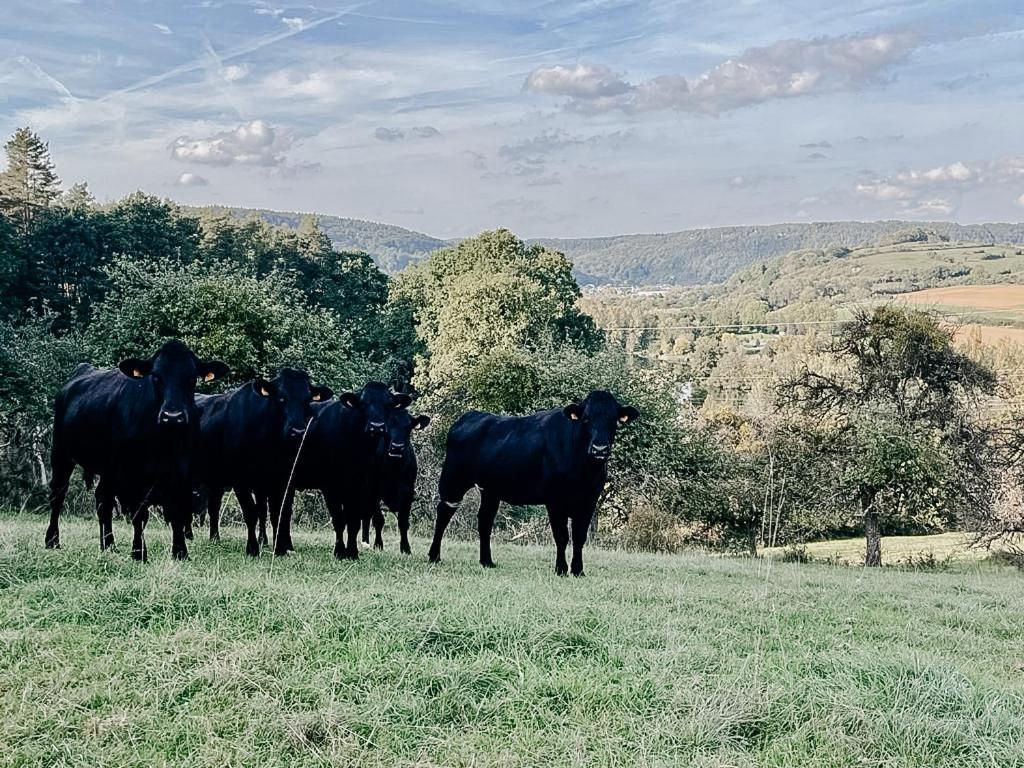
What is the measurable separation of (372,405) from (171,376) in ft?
10.8

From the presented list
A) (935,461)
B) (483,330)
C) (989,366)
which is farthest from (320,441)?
(483,330)

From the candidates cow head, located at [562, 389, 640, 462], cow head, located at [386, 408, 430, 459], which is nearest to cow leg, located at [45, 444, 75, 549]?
cow head, located at [386, 408, 430, 459]

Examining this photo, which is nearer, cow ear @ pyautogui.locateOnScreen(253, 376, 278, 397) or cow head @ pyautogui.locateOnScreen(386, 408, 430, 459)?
cow ear @ pyautogui.locateOnScreen(253, 376, 278, 397)

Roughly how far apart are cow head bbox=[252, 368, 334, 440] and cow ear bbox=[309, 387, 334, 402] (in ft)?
0.49

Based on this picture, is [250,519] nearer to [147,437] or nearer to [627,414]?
[147,437]

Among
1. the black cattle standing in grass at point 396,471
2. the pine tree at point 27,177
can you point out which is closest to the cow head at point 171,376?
the black cattle standing in grass at point 396,471

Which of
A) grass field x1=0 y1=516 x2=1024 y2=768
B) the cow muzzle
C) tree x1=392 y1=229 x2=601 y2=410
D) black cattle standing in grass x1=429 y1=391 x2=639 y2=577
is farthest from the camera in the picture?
tree x1=392 y1=229 x2=601 y2=410

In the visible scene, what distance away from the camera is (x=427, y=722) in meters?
5.31

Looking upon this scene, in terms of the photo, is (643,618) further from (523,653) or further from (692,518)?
(692,518)

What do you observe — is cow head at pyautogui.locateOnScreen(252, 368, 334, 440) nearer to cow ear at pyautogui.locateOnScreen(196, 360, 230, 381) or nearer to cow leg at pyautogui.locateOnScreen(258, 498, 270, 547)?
cow ear at pyautogui.locateOnScreen(196, 360, 230, 381)

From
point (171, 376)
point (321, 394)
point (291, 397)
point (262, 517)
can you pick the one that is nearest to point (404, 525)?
point (262, 517)

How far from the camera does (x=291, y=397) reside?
12141 millimetres

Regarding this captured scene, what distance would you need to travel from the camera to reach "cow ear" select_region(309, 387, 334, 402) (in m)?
12.6

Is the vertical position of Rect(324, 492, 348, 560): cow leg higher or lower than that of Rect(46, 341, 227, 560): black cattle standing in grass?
lower
